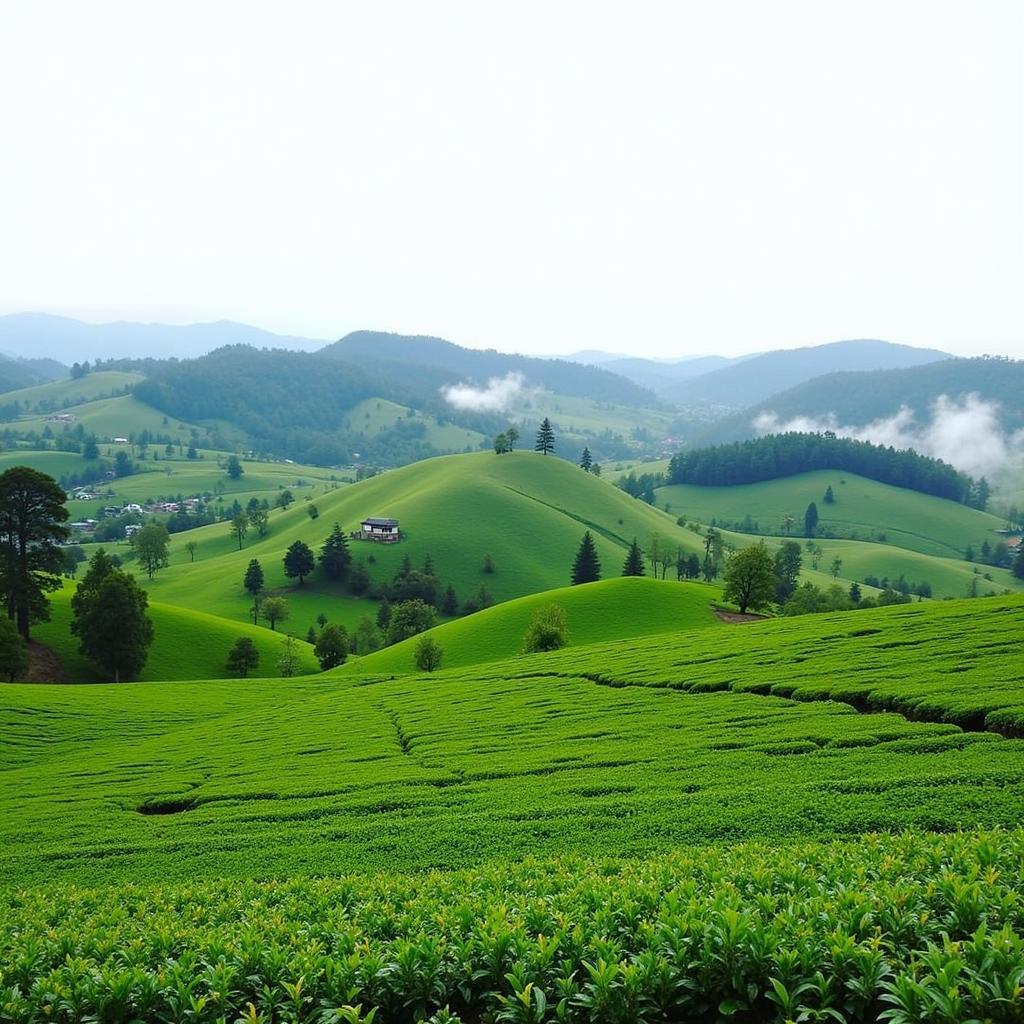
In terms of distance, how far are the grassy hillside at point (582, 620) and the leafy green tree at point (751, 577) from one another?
14.6 feet

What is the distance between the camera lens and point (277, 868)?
1955cm

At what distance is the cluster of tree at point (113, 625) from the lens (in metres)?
A: 71.7

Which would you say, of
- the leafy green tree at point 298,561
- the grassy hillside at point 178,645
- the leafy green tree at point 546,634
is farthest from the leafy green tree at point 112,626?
the leafy green tree at point 298,561

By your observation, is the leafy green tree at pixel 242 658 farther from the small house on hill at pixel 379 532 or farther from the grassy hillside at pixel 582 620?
the small house on hill at pixel 379 532

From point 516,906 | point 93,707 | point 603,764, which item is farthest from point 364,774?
point 93,707

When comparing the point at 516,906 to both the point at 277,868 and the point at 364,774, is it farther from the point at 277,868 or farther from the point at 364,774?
Result: the point at 364,774

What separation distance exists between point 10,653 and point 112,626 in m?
9.50

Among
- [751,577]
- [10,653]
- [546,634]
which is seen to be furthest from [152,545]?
[751,577]

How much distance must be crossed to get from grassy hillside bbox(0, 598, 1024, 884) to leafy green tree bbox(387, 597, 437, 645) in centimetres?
5761

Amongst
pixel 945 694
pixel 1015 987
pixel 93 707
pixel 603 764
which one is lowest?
pixel 93 707

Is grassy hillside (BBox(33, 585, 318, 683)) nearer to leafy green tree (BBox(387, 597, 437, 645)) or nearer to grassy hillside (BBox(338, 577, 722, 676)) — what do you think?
grassy hillside (BBox(338, 577, 722, 676))

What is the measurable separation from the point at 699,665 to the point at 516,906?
122ft

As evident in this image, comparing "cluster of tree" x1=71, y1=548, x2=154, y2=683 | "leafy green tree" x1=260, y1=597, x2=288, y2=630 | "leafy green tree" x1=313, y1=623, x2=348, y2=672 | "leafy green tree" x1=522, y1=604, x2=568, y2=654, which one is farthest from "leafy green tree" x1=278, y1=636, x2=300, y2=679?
"leafy green tree" x1=260, y1=597, x2=288, y2=630

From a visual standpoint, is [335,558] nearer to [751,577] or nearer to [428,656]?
[428,656]
